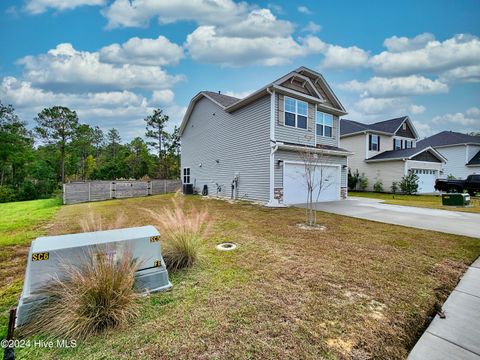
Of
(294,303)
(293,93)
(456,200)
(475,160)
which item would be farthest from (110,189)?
(475,160)

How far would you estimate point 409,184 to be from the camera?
17.9 metres

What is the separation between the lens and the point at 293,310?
102 inches

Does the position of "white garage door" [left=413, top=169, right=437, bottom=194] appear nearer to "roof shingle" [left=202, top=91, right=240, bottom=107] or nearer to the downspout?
the downspout

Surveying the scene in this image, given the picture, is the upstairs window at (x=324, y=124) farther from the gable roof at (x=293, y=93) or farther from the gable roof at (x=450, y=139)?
the gable roof at (x=450, y=139)

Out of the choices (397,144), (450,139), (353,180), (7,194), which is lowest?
(7,194)

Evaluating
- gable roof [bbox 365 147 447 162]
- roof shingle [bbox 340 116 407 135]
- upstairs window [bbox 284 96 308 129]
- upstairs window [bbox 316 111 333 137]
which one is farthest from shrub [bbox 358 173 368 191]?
upstairs window [bbox 284 96 308 129]

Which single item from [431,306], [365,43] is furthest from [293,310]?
[365,43]

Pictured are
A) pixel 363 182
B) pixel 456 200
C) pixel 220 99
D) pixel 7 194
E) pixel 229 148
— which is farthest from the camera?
pixel 7 194

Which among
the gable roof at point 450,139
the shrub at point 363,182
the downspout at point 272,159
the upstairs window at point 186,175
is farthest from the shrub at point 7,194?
the gable roof at point 450,139

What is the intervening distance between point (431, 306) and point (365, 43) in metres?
17.2

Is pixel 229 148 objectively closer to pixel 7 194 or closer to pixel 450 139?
pixel 450 139

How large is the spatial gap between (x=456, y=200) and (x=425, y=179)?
421 inches

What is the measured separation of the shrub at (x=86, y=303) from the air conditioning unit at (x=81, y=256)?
0.08 meters

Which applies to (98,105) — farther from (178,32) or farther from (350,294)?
(350,294)
